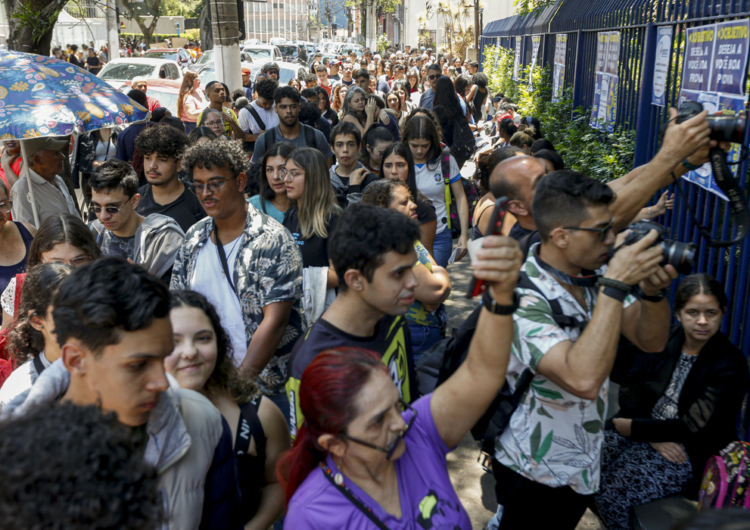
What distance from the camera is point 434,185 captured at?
5.91 m

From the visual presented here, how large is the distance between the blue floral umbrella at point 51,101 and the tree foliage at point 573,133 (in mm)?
4408

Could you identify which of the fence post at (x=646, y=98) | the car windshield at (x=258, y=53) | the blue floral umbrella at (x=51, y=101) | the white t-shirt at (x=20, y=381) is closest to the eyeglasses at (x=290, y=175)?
the blue floral umbrella at (x=51, y=101)

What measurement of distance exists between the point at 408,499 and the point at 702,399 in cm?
209

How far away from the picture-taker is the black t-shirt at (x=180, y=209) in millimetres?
4688

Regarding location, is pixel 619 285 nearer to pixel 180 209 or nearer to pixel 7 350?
pixel 7 350

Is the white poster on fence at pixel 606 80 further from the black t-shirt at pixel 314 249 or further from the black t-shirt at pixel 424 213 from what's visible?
the black t-shirt at pixel 314 249

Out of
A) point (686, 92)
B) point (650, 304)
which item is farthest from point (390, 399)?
point (686, 92)

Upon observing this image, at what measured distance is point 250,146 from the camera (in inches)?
336

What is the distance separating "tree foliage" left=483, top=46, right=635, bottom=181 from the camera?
6.51 metres

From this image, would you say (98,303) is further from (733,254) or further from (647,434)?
(733,254)

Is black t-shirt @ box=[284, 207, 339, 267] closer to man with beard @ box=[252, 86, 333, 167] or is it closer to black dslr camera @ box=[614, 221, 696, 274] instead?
black dslr camera @ box=[614, 221, 696, 274]

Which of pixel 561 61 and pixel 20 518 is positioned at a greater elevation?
pixel 561 61

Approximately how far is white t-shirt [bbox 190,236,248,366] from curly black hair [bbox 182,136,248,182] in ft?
1.33

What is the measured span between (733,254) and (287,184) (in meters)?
2.79
